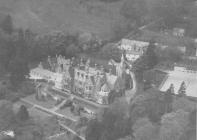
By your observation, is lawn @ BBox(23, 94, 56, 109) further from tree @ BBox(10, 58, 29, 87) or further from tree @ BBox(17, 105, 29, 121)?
tree @ BBox(17, 105, 29, 121)

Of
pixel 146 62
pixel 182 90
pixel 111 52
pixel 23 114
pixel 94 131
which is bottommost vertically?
pixel 94 131

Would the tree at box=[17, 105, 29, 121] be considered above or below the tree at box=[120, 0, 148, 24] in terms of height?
below

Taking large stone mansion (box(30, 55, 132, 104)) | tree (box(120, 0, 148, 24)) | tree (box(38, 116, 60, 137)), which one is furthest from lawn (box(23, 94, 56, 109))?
tree (box(120, 0, 148, 24))

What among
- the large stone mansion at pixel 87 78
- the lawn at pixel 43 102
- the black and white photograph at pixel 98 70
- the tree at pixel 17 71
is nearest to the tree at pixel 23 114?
the black and white photograph at pixel 98 70

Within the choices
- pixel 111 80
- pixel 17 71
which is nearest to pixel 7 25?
pixel 17 71

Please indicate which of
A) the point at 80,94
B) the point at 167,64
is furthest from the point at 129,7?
the point at 80,94

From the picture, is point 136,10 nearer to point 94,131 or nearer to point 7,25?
point 7,25

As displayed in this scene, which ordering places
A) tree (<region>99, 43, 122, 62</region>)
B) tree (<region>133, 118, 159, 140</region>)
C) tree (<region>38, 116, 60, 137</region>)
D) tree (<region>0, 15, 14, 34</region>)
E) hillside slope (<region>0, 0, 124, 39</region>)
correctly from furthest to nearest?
hillside slope (<region>0, 0, 124, 39</region>) < tree (<region>0, 15, 14, 34</region>) < tree (<region>99, 43, 122, 62</region>) < tree (<region>38, 116, 60, 137</region>) < tree (<region>133, 118, 159, 140</region>)

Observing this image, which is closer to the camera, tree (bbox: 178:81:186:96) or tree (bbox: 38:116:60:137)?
tree (bbox: 38:116:60:137)

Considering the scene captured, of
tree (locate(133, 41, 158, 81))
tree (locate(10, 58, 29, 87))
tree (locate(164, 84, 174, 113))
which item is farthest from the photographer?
tree (locate(10, 58, 29, 87))
